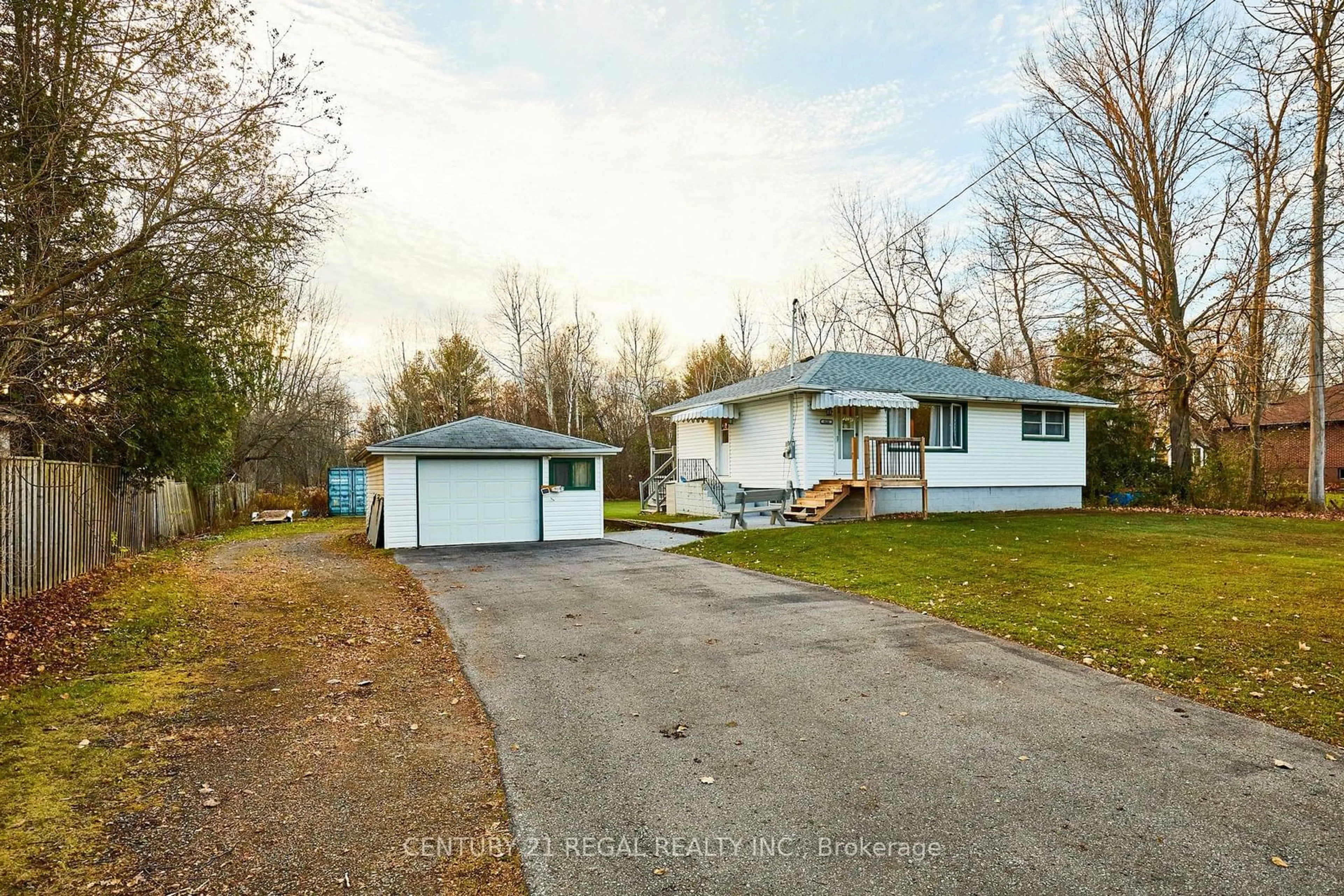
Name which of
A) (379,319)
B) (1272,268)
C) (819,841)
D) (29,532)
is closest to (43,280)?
(29,532)

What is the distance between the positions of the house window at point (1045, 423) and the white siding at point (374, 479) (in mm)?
16910

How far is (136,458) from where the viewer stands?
38.4ft

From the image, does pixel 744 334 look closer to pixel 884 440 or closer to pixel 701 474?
pixel 701 474

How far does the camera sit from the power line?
10.3 metres

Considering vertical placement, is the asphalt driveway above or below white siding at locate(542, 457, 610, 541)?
below

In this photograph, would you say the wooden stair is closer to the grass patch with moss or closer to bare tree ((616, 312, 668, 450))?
the grass patch with moss

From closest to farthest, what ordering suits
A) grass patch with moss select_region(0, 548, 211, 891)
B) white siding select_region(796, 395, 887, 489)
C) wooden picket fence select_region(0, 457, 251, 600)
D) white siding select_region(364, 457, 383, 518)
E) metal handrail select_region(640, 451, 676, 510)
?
grass patch with moss select_region(0, 548, 211, 891) → wooden picket fence select_region(0, 457, 251, 600) → white siding select_region(364, 457, 383, 518) → white siding select_region(796, 395, 887, 489) → metal handrail select_region(640, 451, 676, 510)

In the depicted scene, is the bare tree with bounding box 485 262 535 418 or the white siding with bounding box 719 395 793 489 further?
the bare tree with bounding box 485 262 535 418

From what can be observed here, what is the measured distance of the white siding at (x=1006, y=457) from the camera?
18.7 m

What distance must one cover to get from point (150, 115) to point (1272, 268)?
79.1 feet

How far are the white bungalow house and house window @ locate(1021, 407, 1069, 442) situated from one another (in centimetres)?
4

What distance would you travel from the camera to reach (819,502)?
1641 centimetres

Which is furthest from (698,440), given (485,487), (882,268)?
(882,268)

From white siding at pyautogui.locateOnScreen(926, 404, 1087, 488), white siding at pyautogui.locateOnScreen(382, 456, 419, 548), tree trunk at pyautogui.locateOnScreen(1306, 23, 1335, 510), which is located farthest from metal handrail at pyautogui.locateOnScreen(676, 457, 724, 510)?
tree trunk at pyautogui.locateOnScreen(1306, 23, 1335, 510)
